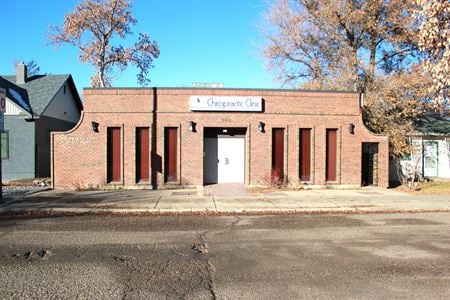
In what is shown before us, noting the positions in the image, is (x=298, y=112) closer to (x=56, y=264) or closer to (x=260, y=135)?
(x=260, y=135)

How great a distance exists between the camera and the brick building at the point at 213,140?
17031 millimetres

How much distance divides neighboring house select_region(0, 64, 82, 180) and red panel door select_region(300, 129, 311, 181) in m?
13.1

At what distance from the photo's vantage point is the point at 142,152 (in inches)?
683

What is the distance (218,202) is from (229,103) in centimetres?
567

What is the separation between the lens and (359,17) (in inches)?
878

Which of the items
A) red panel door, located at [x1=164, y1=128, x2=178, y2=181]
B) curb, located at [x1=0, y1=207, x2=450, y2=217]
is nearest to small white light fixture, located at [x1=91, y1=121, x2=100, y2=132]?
red panel door, located at [x1=164, y1=128, x2=178, y2=181]

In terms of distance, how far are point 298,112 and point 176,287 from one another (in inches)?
533

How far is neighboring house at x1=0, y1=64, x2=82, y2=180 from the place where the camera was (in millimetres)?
20969

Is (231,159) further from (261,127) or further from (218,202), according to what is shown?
(218,202)

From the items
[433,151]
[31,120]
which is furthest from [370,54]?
[31,120]

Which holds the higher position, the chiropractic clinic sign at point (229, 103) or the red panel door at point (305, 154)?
the chiropractic clinic sign at point (229, 103)

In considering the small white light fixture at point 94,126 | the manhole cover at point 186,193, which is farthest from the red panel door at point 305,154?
the small white light fixture at point 94,126

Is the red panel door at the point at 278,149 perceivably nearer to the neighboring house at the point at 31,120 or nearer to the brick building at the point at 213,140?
the brick building at the point at 213,140

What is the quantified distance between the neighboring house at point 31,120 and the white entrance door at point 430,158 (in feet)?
70.5
